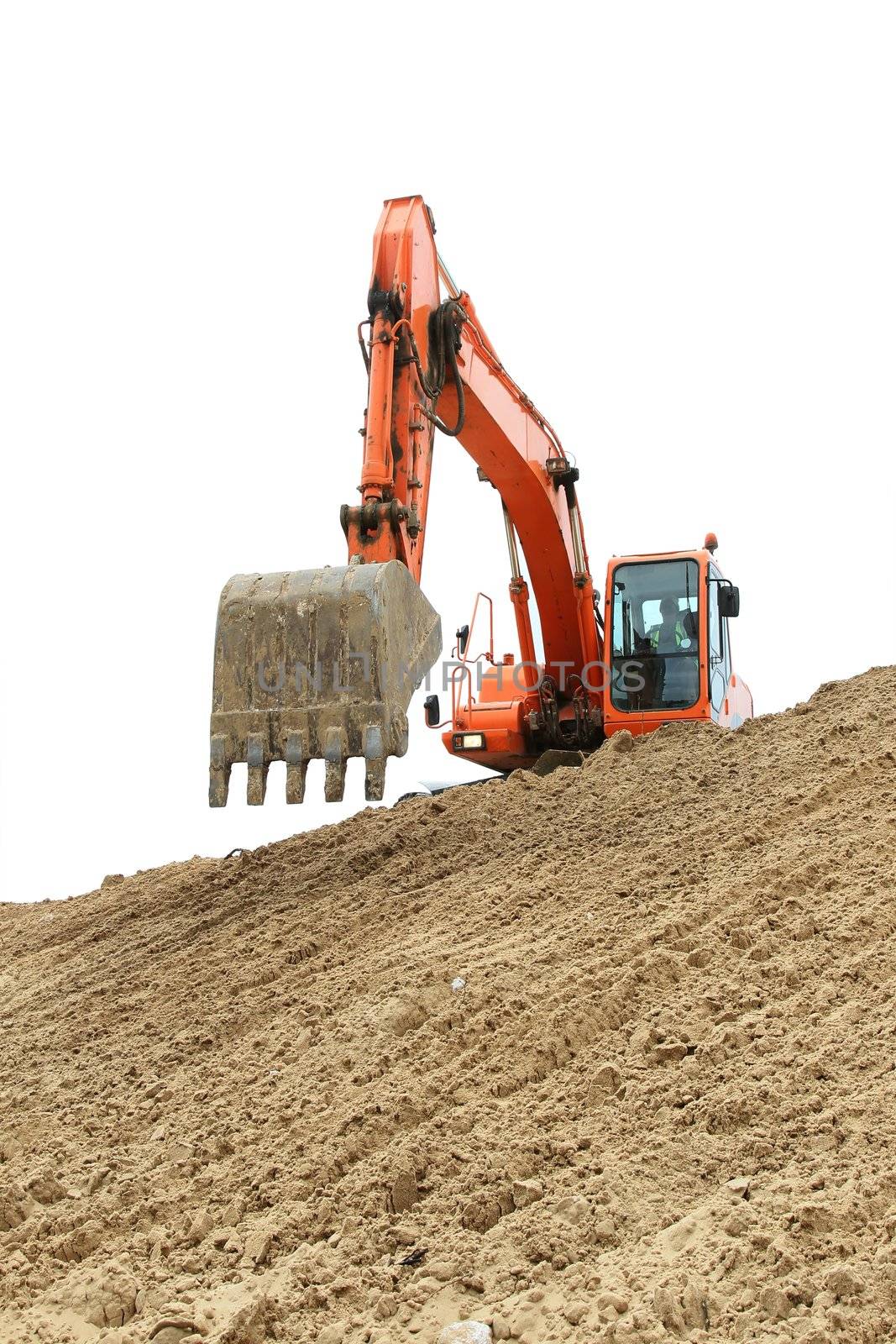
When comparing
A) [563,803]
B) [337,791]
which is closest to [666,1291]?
[337,791]

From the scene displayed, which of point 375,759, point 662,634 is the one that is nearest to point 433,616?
point 375,759

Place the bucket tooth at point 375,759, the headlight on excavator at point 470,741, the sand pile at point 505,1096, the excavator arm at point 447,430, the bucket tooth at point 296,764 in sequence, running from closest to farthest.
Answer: the sand pile at point 505,1096 → the bucket tooth at point 375,759 → the bucket tooth at point 296,764 → the excavator arm at point 447,430 → the headlight on excavator at point 470,741

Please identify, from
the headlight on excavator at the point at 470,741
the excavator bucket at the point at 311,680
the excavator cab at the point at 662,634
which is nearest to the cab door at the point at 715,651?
the excavator cab at the point at 662,634

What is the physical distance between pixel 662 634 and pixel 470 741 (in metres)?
1.62

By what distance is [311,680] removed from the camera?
Result: 545cm

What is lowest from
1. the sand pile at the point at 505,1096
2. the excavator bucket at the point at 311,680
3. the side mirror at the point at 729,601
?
the sand pile at the point at 505,1096

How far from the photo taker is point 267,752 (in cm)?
542

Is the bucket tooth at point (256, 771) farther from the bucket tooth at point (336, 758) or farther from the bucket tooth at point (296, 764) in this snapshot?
the bucket tooth at point (336, 758)

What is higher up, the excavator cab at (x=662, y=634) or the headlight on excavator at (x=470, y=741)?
the excavator cab at (x=662, y=634)

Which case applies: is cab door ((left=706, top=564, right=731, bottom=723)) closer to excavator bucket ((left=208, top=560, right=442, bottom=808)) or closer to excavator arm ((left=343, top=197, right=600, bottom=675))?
excavator arm ((left=343, top=197, right=600, bottom=675))

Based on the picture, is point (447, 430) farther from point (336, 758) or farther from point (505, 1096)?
point (505, 1096)

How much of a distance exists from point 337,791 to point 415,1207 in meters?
2.14

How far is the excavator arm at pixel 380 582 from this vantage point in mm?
5387

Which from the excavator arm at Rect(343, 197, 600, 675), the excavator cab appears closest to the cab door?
the excavator cab
